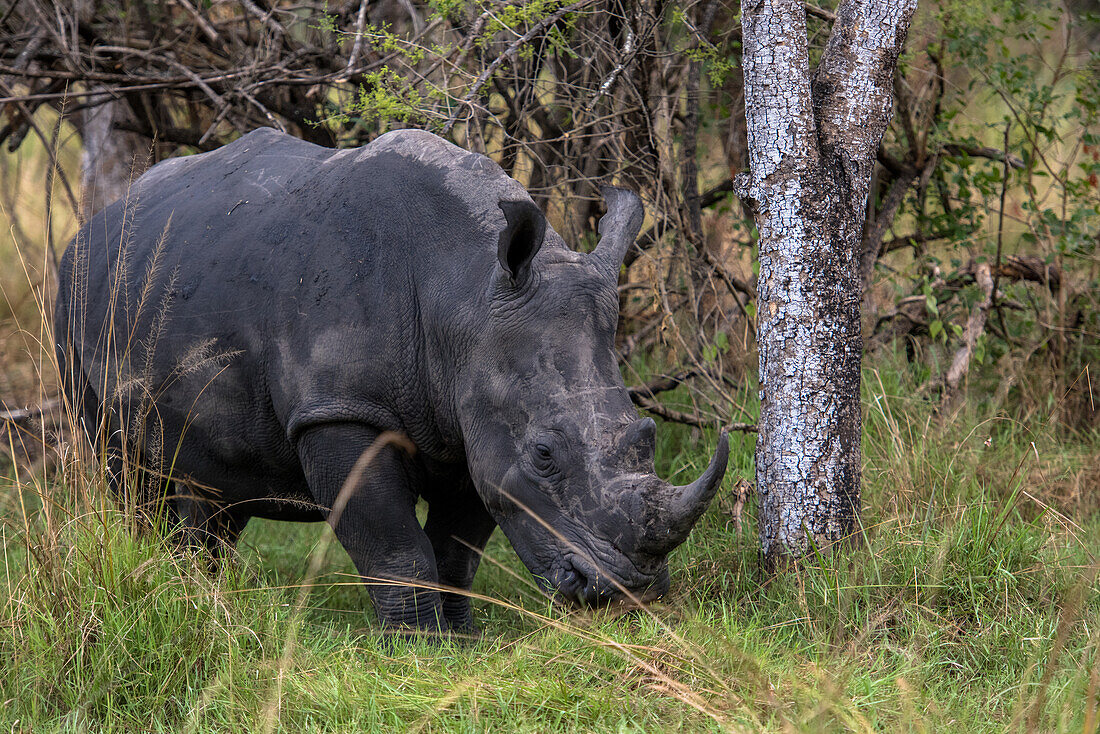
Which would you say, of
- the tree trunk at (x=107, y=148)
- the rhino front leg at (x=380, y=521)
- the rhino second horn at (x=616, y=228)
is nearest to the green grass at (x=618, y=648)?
the rhino front leg at (x=380, y=521)

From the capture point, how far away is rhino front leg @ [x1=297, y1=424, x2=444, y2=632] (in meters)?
4.05

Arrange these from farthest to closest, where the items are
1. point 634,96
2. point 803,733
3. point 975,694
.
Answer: point 634,96
point 975,694
point 803,733

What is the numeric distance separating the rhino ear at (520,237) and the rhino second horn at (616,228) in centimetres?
34

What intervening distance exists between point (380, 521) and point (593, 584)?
89 cm

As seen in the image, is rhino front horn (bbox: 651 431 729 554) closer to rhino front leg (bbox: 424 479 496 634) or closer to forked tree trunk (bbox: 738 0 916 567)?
forked tree trunk (bbox: 738 0 916 567)

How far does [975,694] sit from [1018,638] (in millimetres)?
346

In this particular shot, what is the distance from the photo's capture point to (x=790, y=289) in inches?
163

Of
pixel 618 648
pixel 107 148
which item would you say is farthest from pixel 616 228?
pixel 107 148

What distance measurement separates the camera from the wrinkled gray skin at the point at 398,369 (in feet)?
12.1

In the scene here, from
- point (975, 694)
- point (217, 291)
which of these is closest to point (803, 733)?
point (975, 694)

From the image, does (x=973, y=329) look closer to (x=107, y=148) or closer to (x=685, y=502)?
(x=685, y=502)

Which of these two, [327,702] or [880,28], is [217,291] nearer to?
[327,702]

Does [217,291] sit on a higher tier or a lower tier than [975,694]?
higher

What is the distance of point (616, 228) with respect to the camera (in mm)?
4289
